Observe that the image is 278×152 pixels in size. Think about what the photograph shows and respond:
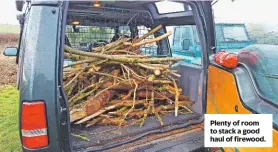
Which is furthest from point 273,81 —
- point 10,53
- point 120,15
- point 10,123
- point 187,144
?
point 10,123

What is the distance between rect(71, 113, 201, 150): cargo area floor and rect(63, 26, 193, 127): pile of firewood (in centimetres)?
9

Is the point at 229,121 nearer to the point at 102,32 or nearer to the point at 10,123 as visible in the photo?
the point at 102,32

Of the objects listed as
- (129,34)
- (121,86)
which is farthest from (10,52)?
(129,34)

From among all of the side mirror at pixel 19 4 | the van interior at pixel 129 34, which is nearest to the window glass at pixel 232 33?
the van interior at pixel 129 34

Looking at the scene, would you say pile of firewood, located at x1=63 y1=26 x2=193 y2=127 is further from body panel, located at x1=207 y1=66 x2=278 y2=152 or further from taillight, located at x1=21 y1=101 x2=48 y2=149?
taillight, located at x1=21 y1=101 x2=48 y2=149

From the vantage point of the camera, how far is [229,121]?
197 centimetres

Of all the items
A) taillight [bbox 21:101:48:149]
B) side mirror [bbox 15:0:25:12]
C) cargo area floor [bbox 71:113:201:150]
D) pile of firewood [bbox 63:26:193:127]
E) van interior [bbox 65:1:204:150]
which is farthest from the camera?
side mirror [bbox 15:0:25:12]

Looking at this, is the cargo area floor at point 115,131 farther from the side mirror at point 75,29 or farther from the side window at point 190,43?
the side window at point 190,43

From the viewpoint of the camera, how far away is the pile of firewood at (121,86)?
2.79 metres

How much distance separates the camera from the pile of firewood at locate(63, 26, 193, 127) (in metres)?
2.79

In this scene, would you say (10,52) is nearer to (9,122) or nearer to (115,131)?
(115,131)

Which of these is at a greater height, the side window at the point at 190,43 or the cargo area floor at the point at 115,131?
the side window at the point at 190,43

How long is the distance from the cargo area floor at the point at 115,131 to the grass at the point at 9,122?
1.78 meters

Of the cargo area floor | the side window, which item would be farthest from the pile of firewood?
the side window
